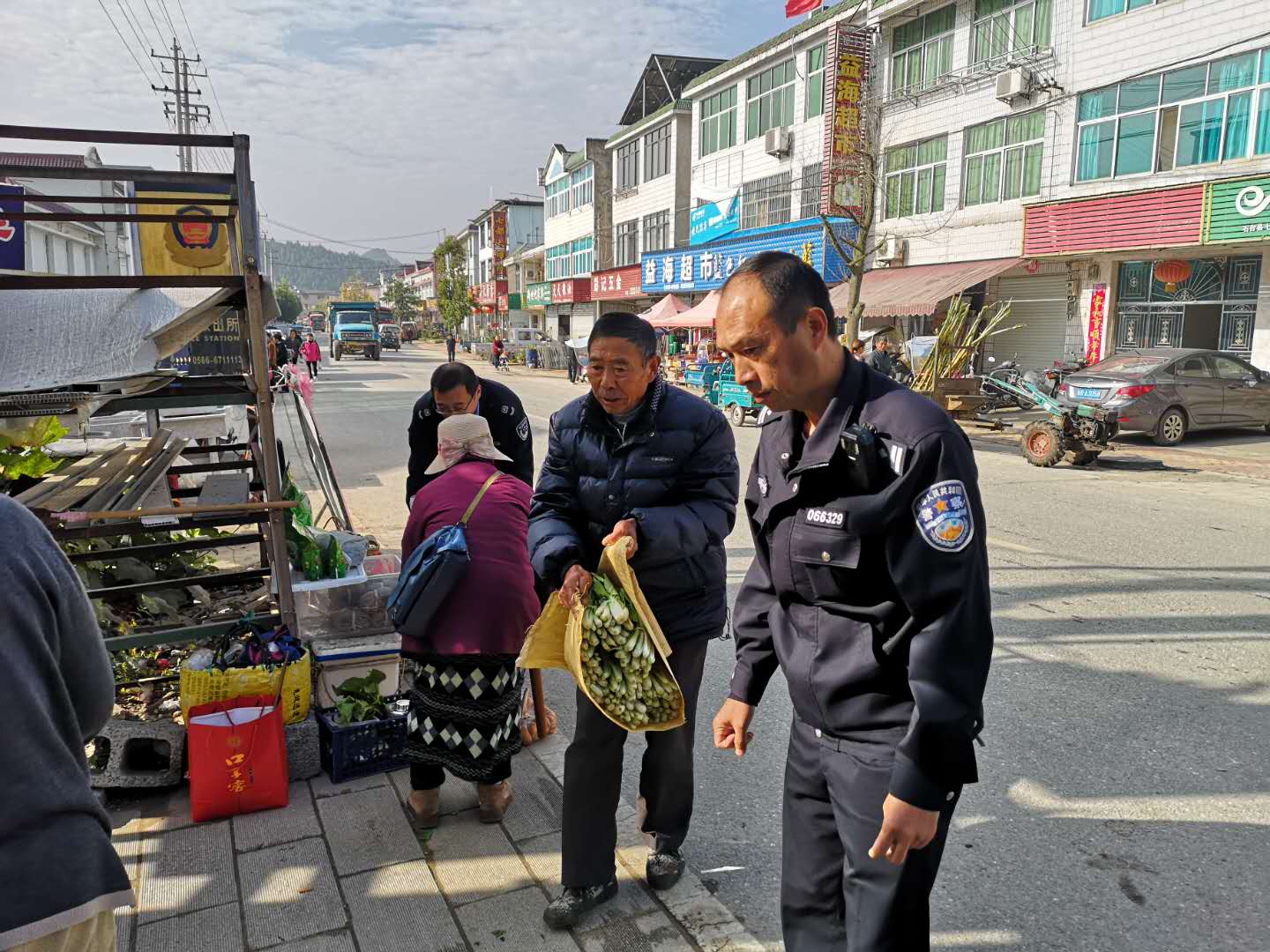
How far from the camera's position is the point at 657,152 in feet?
120

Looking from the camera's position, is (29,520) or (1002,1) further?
(1002,1)

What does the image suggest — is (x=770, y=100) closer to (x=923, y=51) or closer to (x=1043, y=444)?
(x=923, y=51)

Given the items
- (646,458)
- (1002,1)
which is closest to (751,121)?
(1002,1)

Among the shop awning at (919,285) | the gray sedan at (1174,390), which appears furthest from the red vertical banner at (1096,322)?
the gray sedan at (1174,390)

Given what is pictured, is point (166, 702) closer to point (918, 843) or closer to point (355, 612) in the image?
point (355, 612)

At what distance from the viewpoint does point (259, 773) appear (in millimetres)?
3652

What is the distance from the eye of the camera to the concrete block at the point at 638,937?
283cm

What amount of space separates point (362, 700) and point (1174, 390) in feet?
48.3

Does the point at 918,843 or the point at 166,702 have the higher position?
the point at 918,843

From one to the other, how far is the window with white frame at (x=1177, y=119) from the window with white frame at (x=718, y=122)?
14071 millimetres

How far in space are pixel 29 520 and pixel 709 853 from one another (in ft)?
8.61

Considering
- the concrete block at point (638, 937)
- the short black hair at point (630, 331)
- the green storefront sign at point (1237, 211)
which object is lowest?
the concrete block at point (638, 937)

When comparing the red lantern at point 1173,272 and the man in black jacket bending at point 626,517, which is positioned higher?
the red lantern at point 1173,272

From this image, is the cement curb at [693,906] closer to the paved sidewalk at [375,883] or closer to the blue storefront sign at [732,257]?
the paved sidewalk at [375,883]
